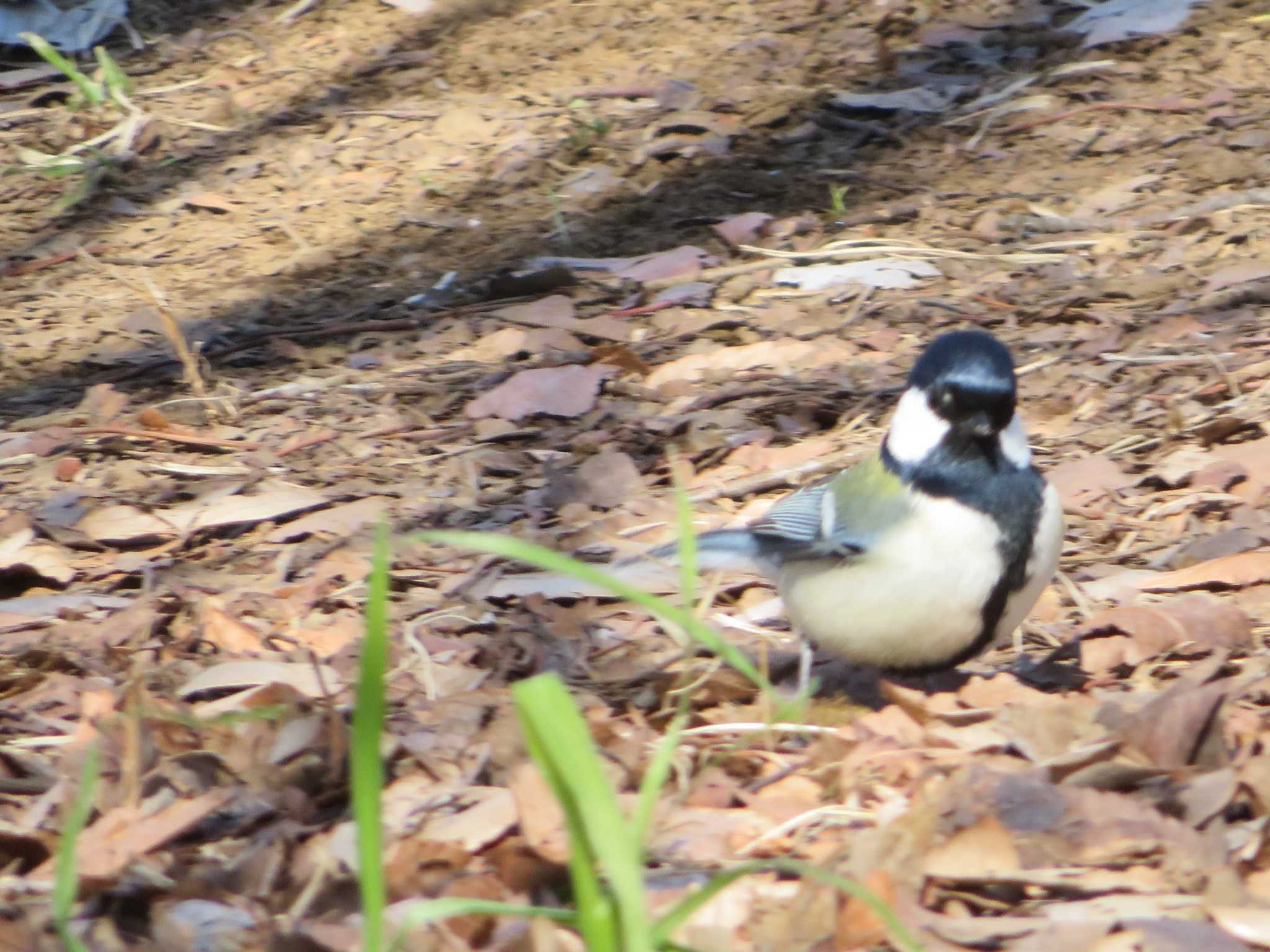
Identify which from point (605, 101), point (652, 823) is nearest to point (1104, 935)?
point (652, 823)

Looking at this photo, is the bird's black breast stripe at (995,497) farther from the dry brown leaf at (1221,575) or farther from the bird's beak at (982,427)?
the dry brown leaf at (1221,575)

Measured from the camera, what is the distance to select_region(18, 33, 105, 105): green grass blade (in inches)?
268

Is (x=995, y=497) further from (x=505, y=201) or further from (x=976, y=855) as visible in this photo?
(x=505, y=201)

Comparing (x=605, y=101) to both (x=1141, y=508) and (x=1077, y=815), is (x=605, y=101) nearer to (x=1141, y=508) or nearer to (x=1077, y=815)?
(x=1141, y=508)

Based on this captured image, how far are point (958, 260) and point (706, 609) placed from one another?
220cm

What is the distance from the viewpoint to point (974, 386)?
9.71 feet

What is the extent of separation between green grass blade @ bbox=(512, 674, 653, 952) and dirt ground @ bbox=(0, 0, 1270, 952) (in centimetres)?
39

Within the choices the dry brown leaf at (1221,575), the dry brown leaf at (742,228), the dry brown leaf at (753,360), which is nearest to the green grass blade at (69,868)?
the dry brown leaf at (1221,575)

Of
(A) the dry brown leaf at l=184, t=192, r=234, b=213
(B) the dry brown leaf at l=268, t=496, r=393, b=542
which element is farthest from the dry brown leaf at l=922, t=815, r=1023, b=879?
(A) the dry brown leaf at l=184, t=192, r=234, b=213

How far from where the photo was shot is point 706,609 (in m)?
3.54

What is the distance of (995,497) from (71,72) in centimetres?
535

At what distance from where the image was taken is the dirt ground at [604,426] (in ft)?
7.54

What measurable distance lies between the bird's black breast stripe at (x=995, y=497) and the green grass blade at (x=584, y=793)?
136 centimetres

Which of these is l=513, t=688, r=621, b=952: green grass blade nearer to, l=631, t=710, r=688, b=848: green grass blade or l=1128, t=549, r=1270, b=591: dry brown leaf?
l=631, t=710, r=688, b=848: green grass blade
